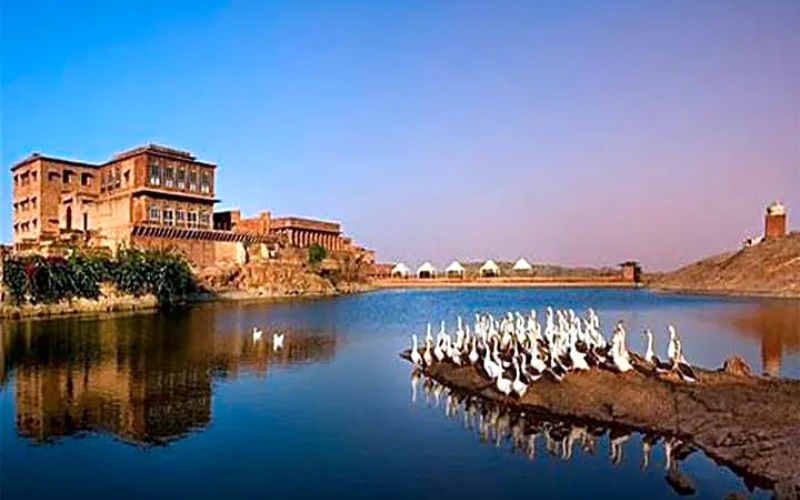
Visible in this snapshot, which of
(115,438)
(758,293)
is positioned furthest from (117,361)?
(758,293)

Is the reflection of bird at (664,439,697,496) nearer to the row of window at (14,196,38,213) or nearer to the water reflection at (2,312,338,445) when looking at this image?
the water reflection at (2,312,338,445)

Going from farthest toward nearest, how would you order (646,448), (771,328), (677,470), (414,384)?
1. (771,328)
2. (414,384)
3. (646,448)
4. (677,470)

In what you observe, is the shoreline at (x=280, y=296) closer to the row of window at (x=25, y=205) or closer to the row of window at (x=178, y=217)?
the row of window at (x=178, y=217)

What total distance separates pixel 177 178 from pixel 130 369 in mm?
52877

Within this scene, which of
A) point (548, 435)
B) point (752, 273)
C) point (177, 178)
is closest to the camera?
point (548, 435)

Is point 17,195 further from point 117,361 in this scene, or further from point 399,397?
point 399,397

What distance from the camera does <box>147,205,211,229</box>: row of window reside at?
7062cm

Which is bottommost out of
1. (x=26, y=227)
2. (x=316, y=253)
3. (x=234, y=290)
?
(x=234, y=290)

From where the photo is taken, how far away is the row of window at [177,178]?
2810 inches

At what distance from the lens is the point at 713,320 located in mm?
42906

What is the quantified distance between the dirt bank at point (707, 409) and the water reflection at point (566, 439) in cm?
39

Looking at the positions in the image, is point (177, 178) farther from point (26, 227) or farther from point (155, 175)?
point (26, 227)

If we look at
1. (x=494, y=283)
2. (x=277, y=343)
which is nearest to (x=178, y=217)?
(x=277, y=343)

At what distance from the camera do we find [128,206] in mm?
70812
